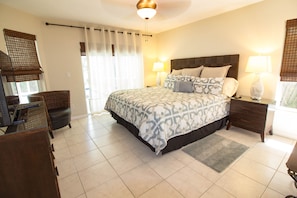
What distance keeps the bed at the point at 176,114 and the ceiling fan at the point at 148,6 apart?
139cm

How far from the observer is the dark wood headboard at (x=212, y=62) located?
10.5 feet

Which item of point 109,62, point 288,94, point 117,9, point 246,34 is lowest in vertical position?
point 288,94

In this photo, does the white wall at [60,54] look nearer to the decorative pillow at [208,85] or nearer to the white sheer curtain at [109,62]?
the white sheer curtain at [109,62]

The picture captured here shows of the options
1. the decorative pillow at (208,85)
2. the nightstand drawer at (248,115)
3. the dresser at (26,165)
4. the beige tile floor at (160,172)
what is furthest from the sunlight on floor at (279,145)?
the dresser at (26,165)

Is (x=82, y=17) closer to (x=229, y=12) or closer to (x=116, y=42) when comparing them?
(x=116, y=42)

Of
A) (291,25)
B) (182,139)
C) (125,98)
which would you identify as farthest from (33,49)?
(291,25)

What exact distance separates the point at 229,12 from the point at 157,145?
3.14 metres

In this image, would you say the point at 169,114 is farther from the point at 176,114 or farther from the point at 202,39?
the point at 202,39

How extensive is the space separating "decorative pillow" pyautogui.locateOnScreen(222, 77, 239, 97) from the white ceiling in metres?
1.43

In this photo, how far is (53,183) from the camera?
1160mm

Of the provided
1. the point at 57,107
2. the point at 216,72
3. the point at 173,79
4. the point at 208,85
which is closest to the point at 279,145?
the point at 208,85

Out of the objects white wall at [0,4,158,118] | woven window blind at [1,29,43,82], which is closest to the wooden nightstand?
white wall at [0,4,158,118]

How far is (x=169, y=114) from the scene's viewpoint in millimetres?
2168

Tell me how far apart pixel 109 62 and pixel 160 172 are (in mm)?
3265
